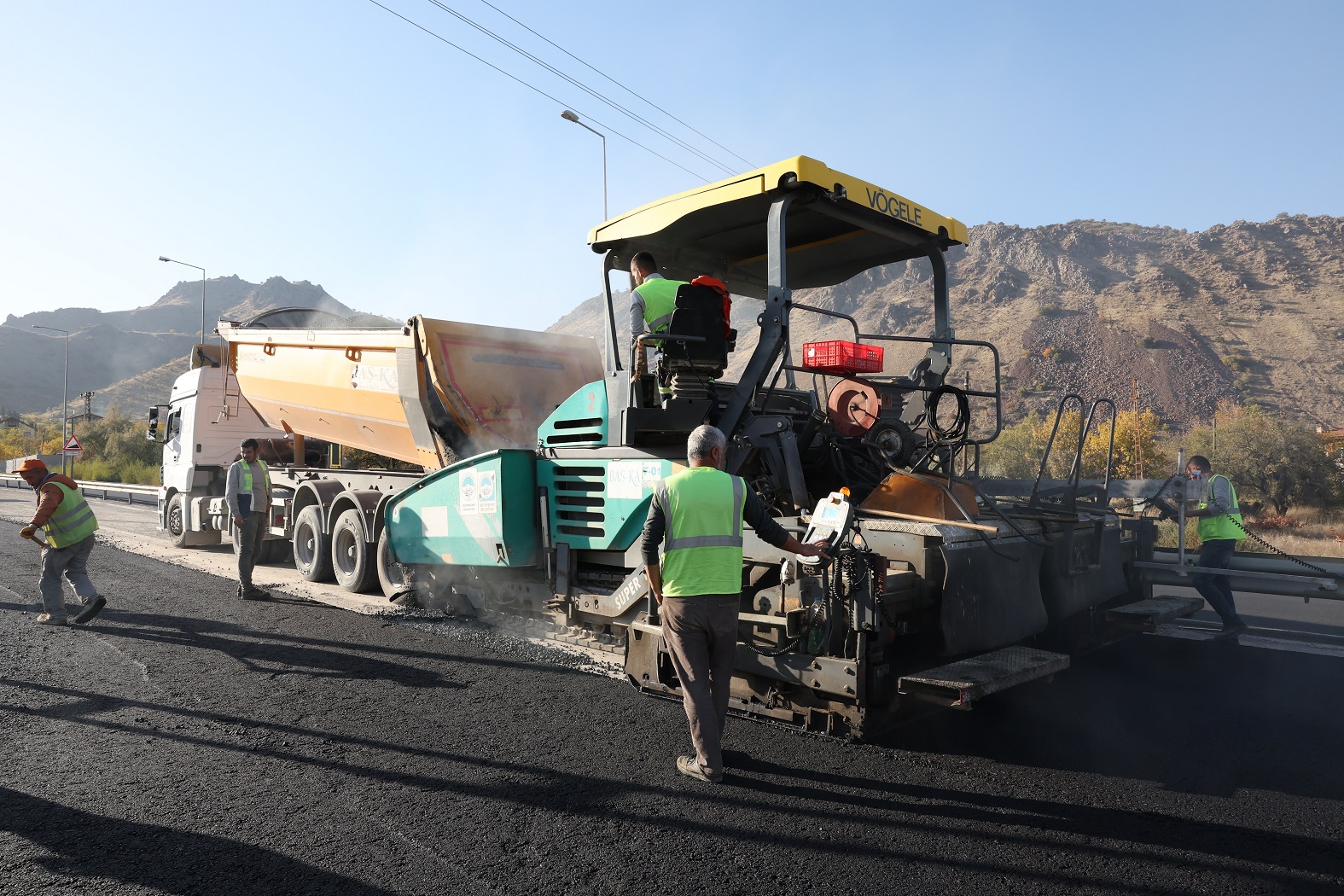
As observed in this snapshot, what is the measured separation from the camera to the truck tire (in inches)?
473

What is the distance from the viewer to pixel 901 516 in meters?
4.60

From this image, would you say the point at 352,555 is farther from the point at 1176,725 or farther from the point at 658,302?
the point at 1176,725

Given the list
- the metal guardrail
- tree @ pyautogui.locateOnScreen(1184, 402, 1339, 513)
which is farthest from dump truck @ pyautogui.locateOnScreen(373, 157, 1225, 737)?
tree @ pyautogui.locateOnScreen(1184, 402, 1339, 513)

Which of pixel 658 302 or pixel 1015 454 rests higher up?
pixel 658 302

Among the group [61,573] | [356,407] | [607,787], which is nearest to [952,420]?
[607,787]

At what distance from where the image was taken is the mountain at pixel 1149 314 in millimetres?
43438

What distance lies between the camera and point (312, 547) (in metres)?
9.12

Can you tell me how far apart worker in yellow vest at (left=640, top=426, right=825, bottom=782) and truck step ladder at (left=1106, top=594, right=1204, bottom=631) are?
8.97 ft

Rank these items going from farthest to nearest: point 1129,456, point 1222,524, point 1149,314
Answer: point 1149,314 → point 1129,456 → point 1222,524

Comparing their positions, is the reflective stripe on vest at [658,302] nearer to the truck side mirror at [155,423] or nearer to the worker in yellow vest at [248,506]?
the worker in yellow vest at [248,506]

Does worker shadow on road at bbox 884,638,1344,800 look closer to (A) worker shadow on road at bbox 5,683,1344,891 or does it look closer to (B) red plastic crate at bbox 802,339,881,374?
(A) worker shadow on road at bbox 5,683,1344,891

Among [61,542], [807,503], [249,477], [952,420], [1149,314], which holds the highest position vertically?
[1149,314]

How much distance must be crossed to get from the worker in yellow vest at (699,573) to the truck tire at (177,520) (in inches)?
419

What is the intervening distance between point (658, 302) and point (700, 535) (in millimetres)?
1587
